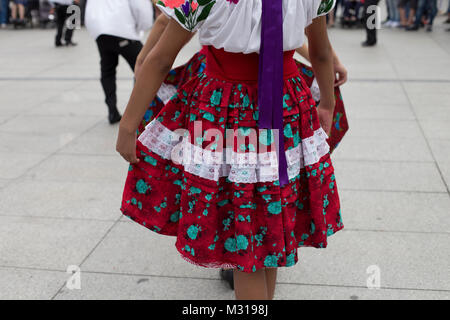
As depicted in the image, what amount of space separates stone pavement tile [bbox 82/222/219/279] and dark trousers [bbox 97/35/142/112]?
235cm

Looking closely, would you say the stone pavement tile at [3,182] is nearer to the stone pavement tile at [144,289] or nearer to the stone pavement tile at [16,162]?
the stone pavement tile at [16,162]

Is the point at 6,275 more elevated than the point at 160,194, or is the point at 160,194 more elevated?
the point at 160,194

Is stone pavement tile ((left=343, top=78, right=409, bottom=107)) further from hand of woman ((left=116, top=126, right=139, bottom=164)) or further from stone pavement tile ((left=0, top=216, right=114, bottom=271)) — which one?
hand of woman ((left=116, top=126, right=139, bottom=164))

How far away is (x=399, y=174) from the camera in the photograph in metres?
3.96

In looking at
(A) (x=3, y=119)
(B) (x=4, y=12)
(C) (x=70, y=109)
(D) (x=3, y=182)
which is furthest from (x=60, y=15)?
(D) (x=3, y=182)

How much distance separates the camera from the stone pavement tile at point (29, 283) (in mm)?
2561

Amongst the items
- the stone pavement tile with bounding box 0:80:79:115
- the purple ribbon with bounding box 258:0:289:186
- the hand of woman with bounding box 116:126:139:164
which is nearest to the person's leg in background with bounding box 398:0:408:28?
the stone pavement tile with bounding box 0:80:79:115

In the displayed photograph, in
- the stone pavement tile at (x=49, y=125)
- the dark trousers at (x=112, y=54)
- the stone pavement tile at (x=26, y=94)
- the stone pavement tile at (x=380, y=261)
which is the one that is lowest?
the stone pavement tile at (x=26, y=94)

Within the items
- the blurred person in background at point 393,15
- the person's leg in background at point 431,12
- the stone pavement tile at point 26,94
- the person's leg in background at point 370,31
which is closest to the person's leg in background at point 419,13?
the person's leg in background at point 431,12

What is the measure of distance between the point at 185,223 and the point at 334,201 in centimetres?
63

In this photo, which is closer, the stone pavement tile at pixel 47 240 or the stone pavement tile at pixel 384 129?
the stone pavement tile at pixel 47 240

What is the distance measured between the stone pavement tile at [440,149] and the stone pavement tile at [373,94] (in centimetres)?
83

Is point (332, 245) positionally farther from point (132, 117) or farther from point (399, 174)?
point (132, 117)
